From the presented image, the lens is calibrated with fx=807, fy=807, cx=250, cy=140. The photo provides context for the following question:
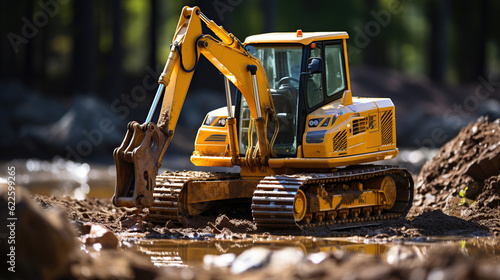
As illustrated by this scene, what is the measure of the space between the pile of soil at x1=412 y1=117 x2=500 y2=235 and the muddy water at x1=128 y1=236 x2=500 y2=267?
107 inches

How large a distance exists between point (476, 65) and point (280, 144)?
39575 mm

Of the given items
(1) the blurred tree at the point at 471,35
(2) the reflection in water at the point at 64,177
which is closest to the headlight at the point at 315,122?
(2) the reflection in water at the point at 64,177

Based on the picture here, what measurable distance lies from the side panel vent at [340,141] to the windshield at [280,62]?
1086 mm

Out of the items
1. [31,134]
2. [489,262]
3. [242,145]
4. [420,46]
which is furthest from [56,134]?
[420,46]

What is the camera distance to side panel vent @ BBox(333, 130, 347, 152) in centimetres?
1307

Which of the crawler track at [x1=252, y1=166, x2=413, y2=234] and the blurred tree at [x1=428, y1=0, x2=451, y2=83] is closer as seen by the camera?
the crawler track at [x1=252, y1=166, x2=413, y2=234]

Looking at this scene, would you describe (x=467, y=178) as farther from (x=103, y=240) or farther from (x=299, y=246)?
(x=103, y=240)

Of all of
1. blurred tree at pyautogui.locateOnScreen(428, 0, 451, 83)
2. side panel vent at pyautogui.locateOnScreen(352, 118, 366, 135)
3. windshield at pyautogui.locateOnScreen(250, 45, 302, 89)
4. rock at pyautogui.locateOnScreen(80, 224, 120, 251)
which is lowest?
rock at pyautogui.locateOnScreen(80, 224, 120, 251)

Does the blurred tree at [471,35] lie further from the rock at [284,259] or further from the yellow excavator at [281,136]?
the rock at [284,259]

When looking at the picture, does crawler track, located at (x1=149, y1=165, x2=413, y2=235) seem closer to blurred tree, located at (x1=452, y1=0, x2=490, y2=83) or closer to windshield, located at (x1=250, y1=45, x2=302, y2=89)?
windshield, located at (x1=250, y1=45, x2=302, y2=89)

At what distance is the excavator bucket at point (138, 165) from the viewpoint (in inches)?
442

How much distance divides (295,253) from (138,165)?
11.5 ft

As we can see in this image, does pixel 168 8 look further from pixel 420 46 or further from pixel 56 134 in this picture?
pixel 56 134

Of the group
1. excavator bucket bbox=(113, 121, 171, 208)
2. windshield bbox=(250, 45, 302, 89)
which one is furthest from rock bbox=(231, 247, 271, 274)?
windshield bbox=(250, 45, 302, 89)
